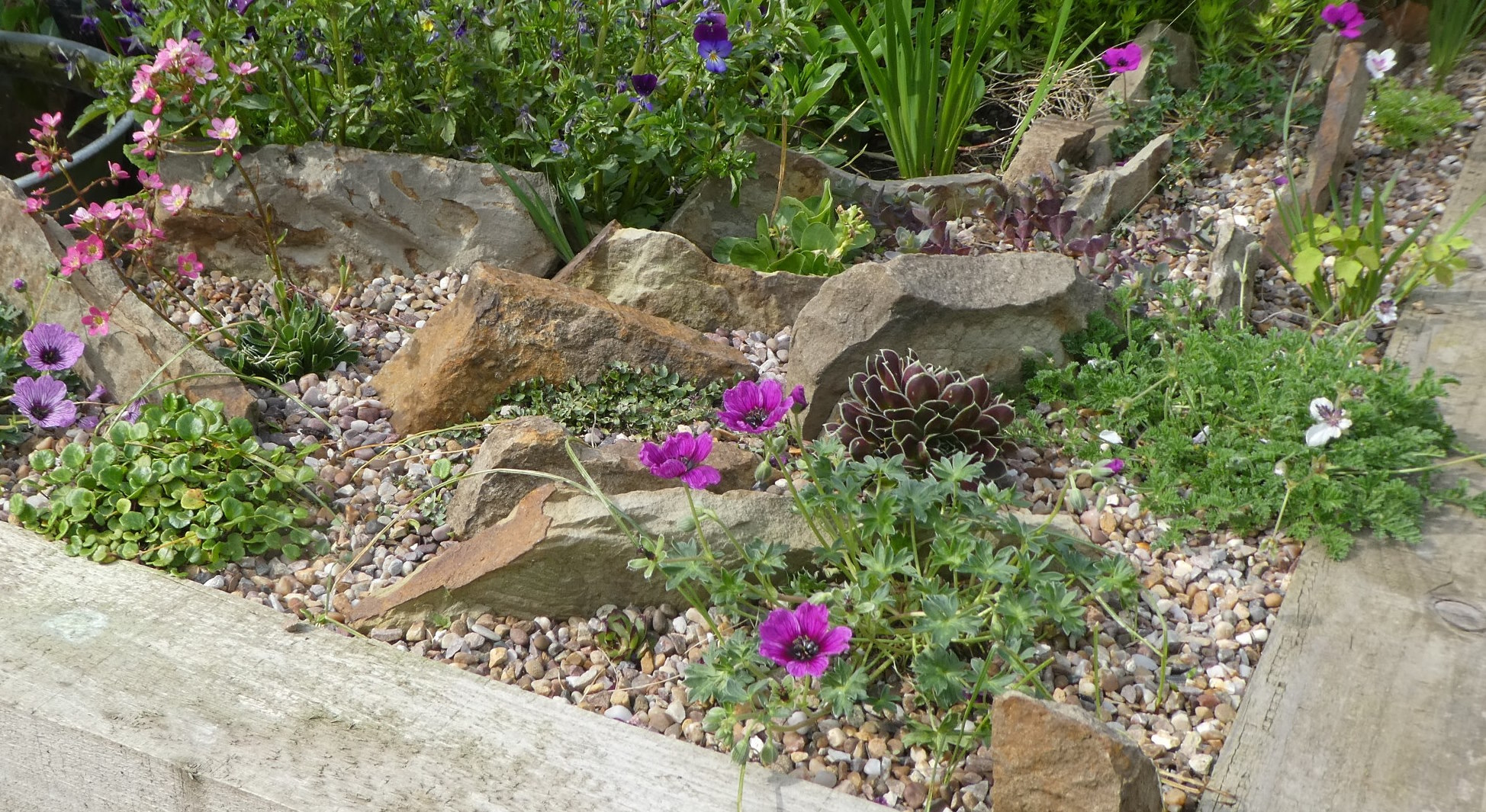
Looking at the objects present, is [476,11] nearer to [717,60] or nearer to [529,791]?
[717,60]

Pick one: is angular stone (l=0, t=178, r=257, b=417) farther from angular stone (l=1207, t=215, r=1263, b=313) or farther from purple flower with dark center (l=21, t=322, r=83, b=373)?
angular stone (l=1207, t=215, r=1263, b=313)

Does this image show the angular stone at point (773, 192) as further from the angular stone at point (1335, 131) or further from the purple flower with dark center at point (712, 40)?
the angular stone at point (1335, 131)

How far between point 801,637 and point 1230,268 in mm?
1869

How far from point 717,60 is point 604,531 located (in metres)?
1.54

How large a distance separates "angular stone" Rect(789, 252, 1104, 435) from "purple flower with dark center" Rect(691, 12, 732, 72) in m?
0.81

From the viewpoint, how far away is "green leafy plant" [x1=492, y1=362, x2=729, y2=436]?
2666 millimetres

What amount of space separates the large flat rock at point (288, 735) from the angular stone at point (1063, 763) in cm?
23

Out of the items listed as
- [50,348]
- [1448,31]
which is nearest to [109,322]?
[50,348]

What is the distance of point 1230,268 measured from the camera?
9.56 feet

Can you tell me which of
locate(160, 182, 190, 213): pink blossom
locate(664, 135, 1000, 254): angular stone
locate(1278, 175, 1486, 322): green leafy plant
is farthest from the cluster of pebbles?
locate(1278, 175, 1486, 322): green leafy plant

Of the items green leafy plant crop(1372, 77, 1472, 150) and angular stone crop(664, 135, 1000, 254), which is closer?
angular stone crop(664, 135, 1000, 254)

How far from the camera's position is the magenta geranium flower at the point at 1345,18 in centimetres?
317

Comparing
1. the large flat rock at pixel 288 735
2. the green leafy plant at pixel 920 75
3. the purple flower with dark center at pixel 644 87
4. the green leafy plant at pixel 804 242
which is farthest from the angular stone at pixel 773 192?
the large flat rock at pixel 288 735

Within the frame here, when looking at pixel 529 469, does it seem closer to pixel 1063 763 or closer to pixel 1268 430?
pixel 1063 763
